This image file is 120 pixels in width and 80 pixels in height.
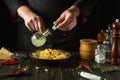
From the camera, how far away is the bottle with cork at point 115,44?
5.29 ft

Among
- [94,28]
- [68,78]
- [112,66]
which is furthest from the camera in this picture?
[94,28]

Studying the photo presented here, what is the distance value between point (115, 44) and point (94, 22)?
4.33 feet

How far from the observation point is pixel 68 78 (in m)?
1.39

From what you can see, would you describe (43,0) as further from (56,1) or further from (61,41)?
(61,41)

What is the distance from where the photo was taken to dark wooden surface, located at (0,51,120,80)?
1.41 m

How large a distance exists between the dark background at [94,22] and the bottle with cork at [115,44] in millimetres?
1221

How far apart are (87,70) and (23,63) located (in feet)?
1.20

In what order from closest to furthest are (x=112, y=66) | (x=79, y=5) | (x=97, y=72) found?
(x=97, y=72), (x=112, y=66), (x=79, y=5)

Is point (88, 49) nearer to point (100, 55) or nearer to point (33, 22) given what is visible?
point (100, 55)

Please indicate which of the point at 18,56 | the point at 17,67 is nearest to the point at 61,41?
the point at 18,56

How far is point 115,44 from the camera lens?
163 centimetres

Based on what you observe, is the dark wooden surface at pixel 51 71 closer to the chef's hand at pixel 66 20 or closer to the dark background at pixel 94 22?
the chef's hand at pixel 66 20

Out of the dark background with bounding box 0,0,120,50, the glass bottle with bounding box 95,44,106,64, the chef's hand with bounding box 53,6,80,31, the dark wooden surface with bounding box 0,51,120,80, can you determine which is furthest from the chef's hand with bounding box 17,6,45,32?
the dark background with bounding box 0,0,120,50

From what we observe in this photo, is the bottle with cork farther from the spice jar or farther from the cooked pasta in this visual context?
the cooked pasta
